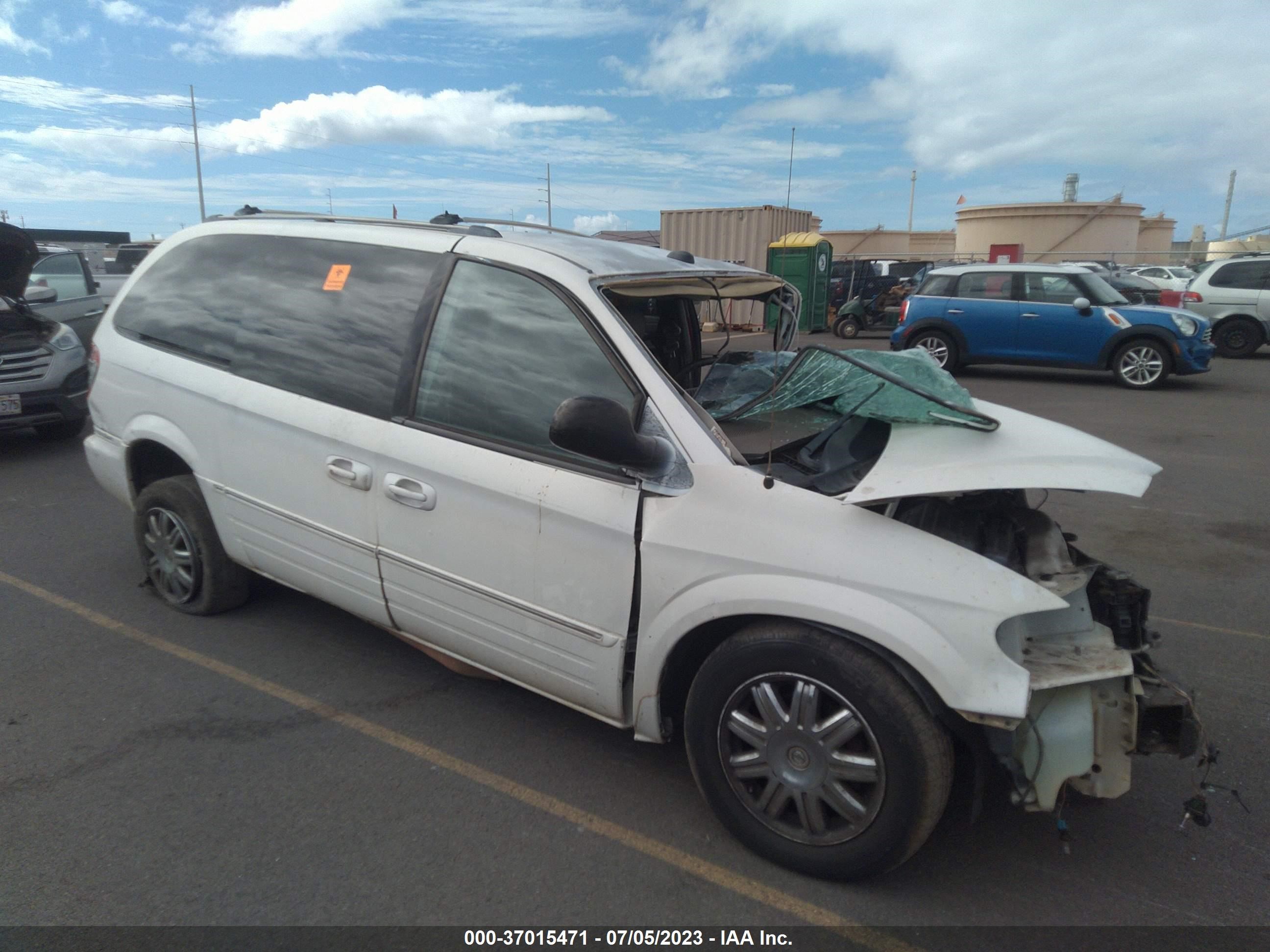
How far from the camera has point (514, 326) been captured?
3.02 meters

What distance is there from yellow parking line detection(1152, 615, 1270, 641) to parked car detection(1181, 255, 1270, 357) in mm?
14261

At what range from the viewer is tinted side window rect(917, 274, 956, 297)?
46.2 ft

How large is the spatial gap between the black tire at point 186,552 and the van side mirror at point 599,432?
244 centimetres

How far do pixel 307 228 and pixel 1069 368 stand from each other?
12.7 meters

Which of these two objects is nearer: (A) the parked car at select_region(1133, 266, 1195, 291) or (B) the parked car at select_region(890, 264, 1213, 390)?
(B) the parked car at select_region(890, 264, 1213, 390)

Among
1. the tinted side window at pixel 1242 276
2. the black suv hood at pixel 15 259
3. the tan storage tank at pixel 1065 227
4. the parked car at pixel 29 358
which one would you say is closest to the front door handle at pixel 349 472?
the parked car at pixel 29 358

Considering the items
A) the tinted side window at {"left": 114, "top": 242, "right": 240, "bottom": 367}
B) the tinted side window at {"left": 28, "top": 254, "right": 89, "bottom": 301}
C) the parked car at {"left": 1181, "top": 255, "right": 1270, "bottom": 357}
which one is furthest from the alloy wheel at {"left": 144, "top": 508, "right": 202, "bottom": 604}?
the parked car at {"left": 1181, "top": 255, "right": 1270, "bottom": 357}

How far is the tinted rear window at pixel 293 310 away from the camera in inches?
129

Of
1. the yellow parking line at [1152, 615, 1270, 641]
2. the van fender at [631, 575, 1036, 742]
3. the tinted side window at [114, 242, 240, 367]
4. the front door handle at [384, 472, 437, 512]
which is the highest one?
the tinted side window at [114, 242, 240, 367]

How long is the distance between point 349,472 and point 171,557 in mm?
1678

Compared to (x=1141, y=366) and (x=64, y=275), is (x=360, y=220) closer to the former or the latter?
(x=64, y=275)

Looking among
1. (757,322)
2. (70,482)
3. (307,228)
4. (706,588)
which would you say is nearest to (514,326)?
(706,588)

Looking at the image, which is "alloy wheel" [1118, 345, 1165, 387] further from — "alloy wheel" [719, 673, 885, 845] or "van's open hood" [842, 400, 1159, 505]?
"alloy wheel" [719, 673, 885, 845]

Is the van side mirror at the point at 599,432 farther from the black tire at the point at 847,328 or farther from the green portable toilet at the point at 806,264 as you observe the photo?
the black tire at the point at 847,328
